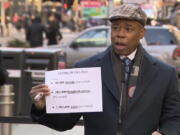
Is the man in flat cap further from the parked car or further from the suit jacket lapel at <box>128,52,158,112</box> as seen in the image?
the parked car

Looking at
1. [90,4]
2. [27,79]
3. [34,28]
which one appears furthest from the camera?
[90,4]

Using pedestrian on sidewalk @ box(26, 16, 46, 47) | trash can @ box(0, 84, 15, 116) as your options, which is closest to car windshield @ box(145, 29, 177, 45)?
pedestrian on sidewalk @ box(26, 16, 46, 47)

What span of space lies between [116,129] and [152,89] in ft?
1.01

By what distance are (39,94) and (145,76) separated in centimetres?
61

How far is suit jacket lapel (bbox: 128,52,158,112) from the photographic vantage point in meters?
3.38

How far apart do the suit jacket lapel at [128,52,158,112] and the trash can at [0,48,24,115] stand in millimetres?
7311

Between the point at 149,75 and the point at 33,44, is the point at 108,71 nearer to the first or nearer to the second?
the point at 149,75

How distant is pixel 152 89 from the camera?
3.44m

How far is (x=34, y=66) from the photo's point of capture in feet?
35.1

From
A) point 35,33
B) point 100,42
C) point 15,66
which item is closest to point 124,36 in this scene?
point 15,66

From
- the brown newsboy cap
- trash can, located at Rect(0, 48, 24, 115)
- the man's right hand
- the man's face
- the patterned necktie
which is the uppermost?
the brown newsboy cap

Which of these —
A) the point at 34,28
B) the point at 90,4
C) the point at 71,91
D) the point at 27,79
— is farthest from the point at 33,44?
the point at 90,4

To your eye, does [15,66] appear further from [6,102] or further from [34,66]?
[6,102]

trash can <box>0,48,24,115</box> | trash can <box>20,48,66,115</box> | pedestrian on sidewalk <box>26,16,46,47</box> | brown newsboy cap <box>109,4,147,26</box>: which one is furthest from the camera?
pedestrian on sidewalk <box>26,16,46,47</box>
